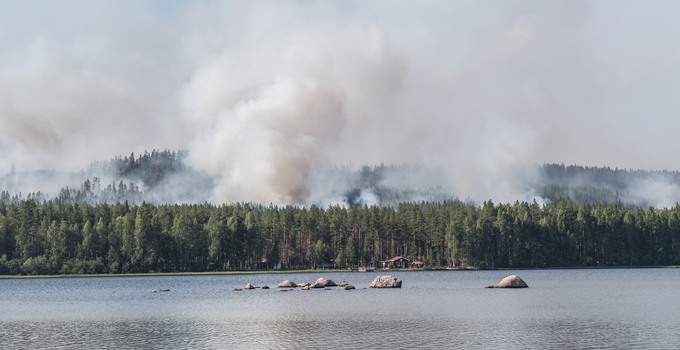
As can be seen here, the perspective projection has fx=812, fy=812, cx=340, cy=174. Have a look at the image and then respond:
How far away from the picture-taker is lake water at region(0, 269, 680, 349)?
182ft

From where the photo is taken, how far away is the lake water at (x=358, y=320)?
5553cm

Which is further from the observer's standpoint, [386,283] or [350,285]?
[350,285]

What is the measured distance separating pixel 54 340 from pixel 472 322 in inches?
1286

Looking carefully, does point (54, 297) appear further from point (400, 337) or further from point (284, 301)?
point (400, 337)

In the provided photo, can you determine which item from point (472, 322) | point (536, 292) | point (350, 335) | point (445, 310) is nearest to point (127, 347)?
point (350, 335)

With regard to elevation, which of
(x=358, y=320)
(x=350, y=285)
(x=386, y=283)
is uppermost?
(x=386, y=283)

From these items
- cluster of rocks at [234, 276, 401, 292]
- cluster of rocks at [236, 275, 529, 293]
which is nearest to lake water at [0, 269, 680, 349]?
cluster of rocks at [236, 275, 529, 293]

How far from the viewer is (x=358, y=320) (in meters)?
71.2

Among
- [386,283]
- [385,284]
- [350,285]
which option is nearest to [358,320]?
[385,284]

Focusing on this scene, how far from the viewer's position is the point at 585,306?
82.9 meters

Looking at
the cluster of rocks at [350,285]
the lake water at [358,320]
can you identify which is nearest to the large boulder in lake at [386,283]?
the cluster of rocks at [350,285]

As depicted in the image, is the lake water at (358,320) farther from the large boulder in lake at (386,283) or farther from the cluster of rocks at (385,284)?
the large boulder in lake at (386,283)

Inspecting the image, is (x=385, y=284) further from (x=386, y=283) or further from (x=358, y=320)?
(x=358, y=320)

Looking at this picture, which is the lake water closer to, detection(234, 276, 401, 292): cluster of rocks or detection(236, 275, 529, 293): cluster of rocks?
detection(236, 275, 529, 293): cluster of rocks
